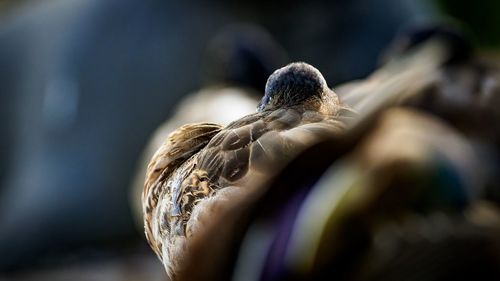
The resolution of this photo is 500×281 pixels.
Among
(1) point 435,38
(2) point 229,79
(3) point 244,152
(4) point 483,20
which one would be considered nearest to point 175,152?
(3) point 244,152

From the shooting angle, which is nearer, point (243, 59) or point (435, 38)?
point (435, 38)

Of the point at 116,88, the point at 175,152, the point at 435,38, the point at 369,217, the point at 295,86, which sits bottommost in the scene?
the point at 116,88

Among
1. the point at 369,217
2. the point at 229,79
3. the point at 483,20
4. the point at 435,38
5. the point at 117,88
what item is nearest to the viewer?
the point at 369,217

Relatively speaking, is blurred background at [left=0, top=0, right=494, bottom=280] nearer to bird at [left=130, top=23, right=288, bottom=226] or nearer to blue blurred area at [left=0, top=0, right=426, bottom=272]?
blue blurred area at [left=0, top=0, right=426, bottom=272]

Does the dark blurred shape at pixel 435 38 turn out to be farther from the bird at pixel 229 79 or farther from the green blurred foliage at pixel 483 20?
the green blurred foliage at pixel 483 20

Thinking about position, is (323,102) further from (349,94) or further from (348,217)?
(349,94)

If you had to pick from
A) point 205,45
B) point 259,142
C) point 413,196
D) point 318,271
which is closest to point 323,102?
point 259,142

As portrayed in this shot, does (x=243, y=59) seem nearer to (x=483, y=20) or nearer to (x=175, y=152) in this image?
(x=483, y=20)

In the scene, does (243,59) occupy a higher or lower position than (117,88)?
higher
